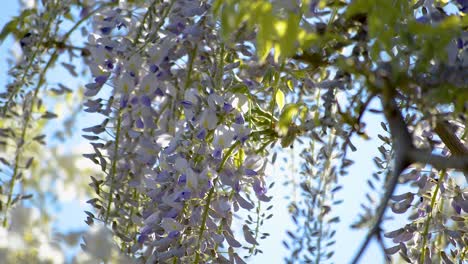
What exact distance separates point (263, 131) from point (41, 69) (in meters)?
0.73

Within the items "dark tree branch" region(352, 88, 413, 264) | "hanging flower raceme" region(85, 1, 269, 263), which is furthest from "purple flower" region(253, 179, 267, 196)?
"dark tree branch" region(352, 88, 413, 264)

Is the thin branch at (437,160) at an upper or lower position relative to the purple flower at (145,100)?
lower

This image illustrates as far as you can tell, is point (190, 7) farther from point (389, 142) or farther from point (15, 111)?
point (15, 111)

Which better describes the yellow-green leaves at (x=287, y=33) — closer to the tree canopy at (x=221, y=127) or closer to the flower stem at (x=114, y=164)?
the tree canopy at (x=221, y=127)

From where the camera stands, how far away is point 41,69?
73.0 inches

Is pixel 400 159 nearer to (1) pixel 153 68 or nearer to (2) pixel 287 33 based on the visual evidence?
(2) pixel 287 33

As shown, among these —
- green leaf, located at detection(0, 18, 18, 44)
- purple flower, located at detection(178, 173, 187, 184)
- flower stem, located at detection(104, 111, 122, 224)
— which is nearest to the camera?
purple flower, located at detection(178, 173, 187, 184)

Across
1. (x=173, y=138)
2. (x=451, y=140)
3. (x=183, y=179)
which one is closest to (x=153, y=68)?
(x=173, y=138)

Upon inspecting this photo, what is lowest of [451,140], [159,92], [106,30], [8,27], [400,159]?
[400,159]

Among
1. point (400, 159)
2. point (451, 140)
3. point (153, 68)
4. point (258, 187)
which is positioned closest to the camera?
point (400, 159)

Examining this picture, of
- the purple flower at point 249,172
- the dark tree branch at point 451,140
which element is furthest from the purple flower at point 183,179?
the dark tree branch at point 451,140

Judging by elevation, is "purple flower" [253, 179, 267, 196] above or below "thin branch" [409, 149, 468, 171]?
above

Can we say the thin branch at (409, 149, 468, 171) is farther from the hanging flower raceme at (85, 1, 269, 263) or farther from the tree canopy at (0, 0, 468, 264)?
the hanging flower raceme at (85, 1, 269, 263)

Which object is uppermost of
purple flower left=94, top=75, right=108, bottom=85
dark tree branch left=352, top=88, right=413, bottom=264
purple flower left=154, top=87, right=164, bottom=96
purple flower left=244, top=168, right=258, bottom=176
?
purple flower left=94, top=75, right=108, bottom=85
